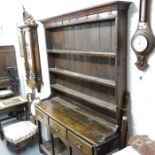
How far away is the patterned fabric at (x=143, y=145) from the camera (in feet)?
4.53

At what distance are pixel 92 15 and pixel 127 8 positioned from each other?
0.32m

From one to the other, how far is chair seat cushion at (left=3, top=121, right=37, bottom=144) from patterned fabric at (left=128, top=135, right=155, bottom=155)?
164 centimetres

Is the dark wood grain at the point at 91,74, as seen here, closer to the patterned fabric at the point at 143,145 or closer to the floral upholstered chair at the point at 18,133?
the patterned fabric at the point at 143,145

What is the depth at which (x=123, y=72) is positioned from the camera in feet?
5.43

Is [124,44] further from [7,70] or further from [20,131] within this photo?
[7,70]

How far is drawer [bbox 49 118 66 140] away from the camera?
2.03 metres

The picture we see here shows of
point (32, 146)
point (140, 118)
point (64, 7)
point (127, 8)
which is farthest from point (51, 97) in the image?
point (127, 8)

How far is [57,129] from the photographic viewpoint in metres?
2.15

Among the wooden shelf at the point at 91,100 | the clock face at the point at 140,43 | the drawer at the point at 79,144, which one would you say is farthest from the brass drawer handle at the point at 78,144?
the clock face at the point at 140,43

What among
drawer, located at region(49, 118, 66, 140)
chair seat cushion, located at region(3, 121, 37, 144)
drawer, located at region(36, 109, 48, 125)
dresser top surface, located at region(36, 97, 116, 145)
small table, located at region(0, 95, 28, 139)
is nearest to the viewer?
dresser top surface, located at region(36, 97, 116, 145)

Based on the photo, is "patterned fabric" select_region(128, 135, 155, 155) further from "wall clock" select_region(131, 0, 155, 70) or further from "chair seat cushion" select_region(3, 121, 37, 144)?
"chair seat cushion" select_region(3, 121, 37, 144)

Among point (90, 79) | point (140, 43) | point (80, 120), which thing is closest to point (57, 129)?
point (80, 120)

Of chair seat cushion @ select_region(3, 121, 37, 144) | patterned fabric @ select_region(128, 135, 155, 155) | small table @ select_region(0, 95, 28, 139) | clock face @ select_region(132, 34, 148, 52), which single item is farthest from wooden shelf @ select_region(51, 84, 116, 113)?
small table @ select_region(0, 95, 28, 139)

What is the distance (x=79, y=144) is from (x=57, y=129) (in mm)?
450
